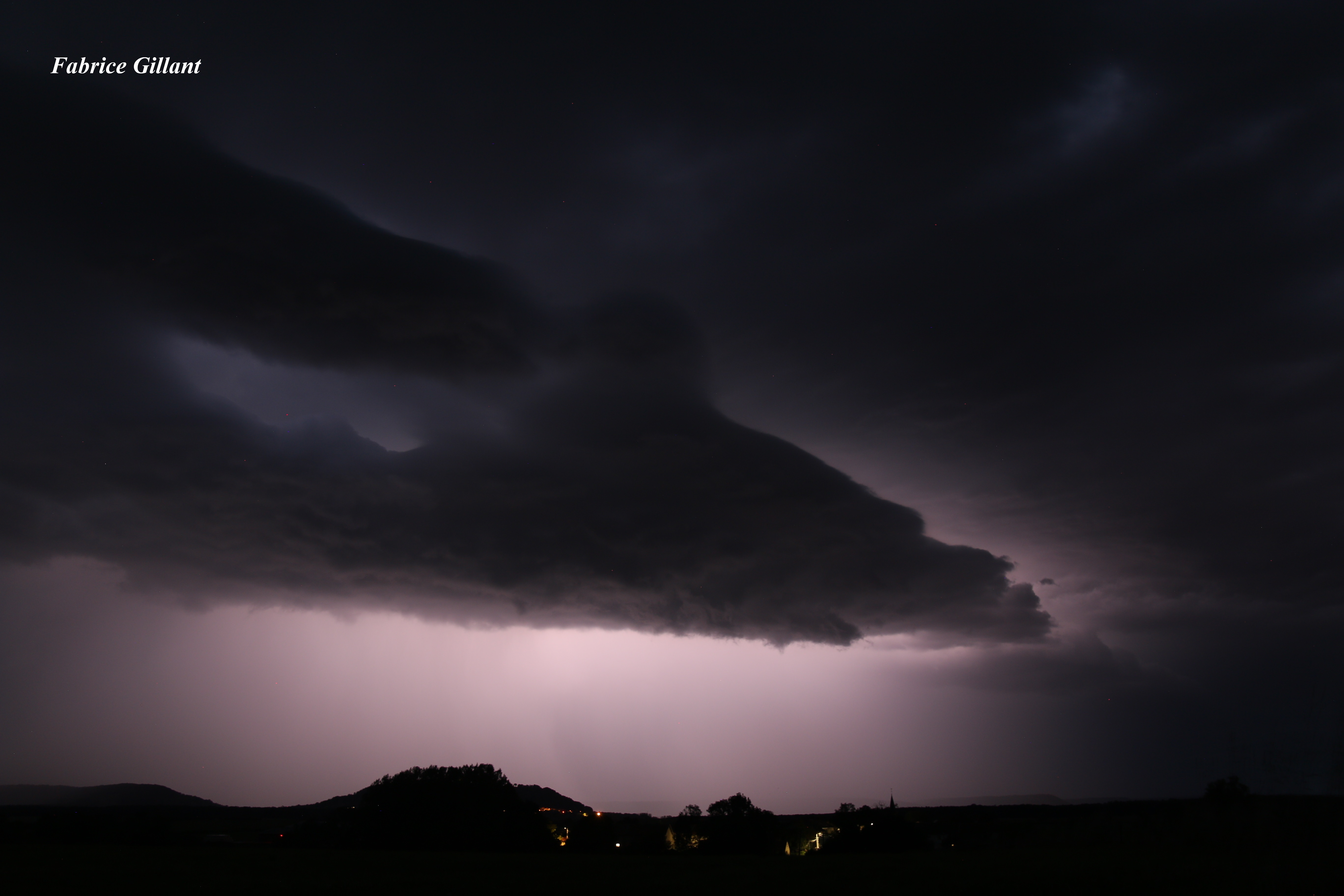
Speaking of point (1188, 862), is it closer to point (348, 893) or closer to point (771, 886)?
point (771, 886)

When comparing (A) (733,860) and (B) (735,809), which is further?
(B) (735,809)

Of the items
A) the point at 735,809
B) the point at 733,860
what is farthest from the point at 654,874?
the point at 735,809

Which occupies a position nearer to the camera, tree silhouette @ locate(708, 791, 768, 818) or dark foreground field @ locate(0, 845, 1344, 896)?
dark foreground field @ locate(0, 845, 1344, 896)

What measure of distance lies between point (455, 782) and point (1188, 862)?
341 ft

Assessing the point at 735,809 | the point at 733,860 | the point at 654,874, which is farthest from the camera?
the point at 735,809

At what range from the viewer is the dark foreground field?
152 feet

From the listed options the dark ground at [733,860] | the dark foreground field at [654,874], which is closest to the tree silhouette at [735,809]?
the dark ground at [733,860]

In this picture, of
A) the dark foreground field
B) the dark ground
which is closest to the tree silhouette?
the dark ground

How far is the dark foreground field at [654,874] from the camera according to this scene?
152 ft

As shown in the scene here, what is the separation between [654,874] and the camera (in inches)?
2566

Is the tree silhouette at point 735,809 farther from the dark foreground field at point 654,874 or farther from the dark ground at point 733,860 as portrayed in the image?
the dark foreground field at point 654,874

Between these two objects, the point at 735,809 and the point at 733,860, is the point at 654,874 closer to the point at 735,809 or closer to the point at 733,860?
the point at 733,860

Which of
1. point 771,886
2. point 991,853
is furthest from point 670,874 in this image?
point 991,853

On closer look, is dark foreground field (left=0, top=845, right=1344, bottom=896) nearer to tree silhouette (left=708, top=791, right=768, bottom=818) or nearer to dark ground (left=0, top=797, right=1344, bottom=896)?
dark ground (left=0, top=797, right=1344, bottom=896)
